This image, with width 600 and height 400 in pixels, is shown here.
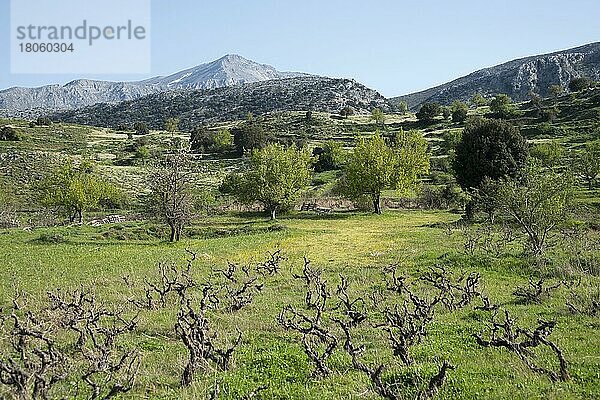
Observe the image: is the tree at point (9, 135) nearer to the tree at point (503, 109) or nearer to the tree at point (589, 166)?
the tree at point (589, 166)

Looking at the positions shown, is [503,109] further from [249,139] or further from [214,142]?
[214,142]

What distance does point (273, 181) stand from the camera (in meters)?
50.2

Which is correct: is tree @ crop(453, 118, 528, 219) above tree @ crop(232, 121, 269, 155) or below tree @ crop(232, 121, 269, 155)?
below

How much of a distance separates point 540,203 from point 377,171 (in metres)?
29.1

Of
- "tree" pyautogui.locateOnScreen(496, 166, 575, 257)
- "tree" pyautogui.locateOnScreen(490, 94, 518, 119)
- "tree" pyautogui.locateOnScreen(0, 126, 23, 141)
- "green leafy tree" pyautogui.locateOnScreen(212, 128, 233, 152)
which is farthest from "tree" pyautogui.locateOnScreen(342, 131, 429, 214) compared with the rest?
"tree" pyautogui.locateOnScreen(0, 126, 23, 141)

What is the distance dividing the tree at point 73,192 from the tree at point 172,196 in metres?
14.7

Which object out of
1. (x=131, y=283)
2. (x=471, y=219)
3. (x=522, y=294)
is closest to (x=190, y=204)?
(x=131, y=283)

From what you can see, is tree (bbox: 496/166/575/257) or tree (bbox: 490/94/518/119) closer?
tree (bbox: 496/166/575/257)

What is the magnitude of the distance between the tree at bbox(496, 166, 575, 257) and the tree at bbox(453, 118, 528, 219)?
1662 cm

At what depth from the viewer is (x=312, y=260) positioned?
25.1 metres

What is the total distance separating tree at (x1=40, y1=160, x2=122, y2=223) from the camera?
47.8 meters

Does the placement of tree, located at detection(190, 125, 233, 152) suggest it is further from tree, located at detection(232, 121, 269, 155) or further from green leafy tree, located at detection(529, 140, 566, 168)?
green leafy tree, located at detection(529, 140, 566, 168)

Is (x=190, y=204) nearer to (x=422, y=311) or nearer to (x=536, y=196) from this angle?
(x=536, y=196)

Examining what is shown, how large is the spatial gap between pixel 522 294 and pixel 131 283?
13.8 m
